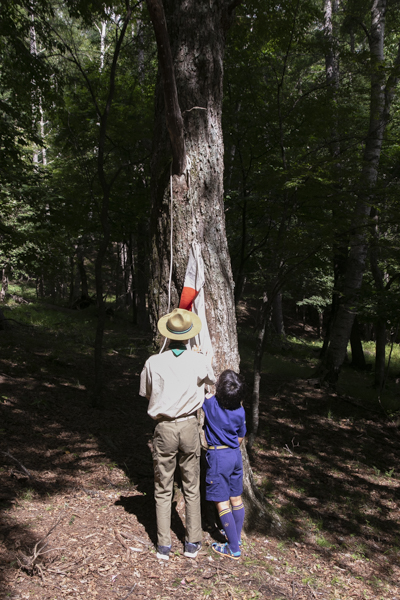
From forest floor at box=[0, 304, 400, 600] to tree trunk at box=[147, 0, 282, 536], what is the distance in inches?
35.1

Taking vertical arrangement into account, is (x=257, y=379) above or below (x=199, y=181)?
below

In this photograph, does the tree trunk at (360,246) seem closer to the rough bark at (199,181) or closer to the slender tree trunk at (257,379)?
the slender tree trunk at (257,379)

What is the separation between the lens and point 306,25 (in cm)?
700

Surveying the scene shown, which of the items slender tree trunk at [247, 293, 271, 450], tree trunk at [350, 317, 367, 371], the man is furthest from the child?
tree trunk at [350, 317, 367, 371]

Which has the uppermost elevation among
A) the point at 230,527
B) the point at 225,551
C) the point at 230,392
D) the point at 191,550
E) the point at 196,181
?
the point at 196,181

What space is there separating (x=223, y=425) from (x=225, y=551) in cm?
106

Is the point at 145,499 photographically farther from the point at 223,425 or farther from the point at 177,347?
the point at 177,347

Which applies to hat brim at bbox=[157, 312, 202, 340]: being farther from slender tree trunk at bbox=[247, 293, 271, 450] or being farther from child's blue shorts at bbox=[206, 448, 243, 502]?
slender tree trunk at bbox=[247, 293, 271, 450]

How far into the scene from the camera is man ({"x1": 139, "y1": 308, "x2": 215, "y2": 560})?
9.96 feet

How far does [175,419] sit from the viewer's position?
307 cm

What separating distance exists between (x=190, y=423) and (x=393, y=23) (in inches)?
Answer: 539

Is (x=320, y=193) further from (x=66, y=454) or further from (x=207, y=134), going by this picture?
(x=66, y=454)

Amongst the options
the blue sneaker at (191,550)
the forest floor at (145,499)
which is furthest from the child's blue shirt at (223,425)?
the forest floor at (145,499)

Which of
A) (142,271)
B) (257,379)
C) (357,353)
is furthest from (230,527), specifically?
(357,353)
